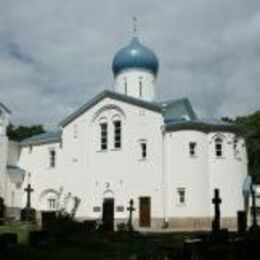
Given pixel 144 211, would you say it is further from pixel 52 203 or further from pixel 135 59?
pixel 135 59

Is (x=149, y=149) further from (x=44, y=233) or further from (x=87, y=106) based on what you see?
(x=44, y=233)

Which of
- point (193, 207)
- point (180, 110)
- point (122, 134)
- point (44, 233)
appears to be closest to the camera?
point (44, 233)

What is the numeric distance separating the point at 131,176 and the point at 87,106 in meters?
7.10

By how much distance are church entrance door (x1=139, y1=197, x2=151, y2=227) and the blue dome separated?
1045 cm

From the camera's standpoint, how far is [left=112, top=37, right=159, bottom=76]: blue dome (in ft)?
156

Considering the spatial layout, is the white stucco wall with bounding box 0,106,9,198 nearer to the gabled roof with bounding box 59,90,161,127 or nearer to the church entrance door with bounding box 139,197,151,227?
the gabled roof with bounding box 59,90,161,127

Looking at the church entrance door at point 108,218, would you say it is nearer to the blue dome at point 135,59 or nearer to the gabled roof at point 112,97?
the gabled roof at point 112,97

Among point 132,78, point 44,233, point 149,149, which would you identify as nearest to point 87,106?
point 132,78

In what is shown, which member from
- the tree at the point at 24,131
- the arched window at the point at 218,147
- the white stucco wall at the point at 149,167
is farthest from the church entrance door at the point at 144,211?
the tree at the point at 24,131

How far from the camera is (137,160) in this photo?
43.7 m

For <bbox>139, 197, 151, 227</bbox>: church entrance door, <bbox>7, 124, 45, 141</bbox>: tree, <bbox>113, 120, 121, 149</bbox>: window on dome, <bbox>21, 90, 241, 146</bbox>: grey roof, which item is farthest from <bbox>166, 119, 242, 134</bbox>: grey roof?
<bbox>7, 124, 45, 141</bbox>: tree

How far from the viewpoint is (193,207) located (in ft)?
138

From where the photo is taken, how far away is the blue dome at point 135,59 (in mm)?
47531

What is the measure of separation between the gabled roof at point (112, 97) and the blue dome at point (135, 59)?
102 inches
